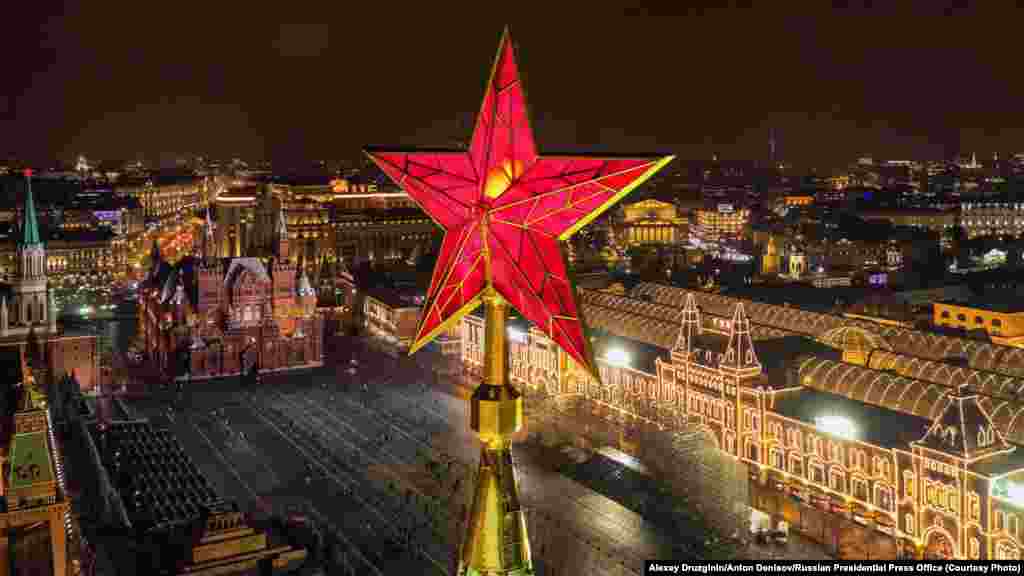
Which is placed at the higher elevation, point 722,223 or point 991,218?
point 722,223

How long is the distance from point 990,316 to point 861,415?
21284 mm

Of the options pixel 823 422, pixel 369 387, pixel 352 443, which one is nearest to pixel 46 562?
pixel 352 443

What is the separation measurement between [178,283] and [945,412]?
4596cm

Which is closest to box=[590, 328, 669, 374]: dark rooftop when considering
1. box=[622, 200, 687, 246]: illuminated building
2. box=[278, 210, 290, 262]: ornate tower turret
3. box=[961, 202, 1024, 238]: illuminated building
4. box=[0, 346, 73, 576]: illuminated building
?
box=[278, 210, 290, 262]: ornate tower turret

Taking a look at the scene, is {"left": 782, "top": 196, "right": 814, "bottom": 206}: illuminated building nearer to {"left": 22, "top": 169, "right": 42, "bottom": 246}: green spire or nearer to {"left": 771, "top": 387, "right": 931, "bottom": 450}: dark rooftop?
{"left": 771, "top": 387, "right": 931, "bottom": 450}: dark rooftop

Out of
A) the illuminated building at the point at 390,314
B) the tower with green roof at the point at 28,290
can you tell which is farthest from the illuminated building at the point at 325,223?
the tower with green roof at the point at 28,290

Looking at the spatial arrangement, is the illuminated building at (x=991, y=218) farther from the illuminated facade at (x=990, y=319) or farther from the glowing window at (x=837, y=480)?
the glowing window at (x=837, y=480)

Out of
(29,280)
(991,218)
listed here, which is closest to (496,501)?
(29,280)

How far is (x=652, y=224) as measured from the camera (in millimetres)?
119812

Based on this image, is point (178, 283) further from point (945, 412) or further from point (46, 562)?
point (945, 412)

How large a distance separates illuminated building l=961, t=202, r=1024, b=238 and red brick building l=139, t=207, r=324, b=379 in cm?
8719

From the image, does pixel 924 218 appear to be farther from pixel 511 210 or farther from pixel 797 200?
pixel 511 210

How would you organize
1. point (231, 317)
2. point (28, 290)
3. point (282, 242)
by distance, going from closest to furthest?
1. point (28, 290)
2. point (231, 317)
3. point (282, 242)

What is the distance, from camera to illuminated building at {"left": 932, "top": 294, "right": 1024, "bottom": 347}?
51062 millimetres
